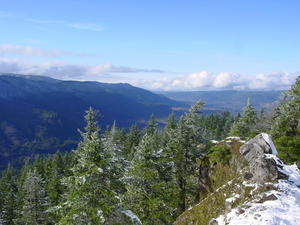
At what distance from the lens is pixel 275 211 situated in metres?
13.6

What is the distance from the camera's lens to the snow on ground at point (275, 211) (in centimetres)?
1294

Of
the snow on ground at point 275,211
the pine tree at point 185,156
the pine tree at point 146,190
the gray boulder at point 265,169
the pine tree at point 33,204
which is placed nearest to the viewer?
the snow on ground at point 275,211

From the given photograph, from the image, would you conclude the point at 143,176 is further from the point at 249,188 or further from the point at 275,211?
the point at 275,211

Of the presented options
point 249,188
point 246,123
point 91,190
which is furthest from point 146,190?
point 246,123

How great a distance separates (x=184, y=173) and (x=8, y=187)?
43565 mm

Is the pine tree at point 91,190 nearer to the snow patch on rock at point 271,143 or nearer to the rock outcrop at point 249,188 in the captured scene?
the rock outcrop at point 249,188

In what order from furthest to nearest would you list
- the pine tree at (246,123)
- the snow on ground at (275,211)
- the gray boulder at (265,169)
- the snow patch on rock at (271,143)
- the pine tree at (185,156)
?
the pine tree at (246,123) → the pine tree at (185,156) → the snow patch on rock at (271,143) → the gray boulder at (265,169) → the snow on ground at (275,211)

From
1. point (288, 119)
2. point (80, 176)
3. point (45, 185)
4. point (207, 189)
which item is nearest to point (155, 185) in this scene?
point (207, 189)

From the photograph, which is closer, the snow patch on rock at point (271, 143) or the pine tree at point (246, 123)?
the snow patch on rock at point (271, 143)

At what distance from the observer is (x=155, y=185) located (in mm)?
23031

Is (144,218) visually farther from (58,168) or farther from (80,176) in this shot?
(58,168)

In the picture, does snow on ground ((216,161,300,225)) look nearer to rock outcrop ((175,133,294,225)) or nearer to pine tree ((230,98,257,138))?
rock outcrop ((175,133,294,225))

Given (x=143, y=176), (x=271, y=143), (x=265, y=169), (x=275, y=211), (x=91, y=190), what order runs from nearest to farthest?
1. (x=275, y=211)
2. (x=265, y=169)
3. (x=91, y=190)
4. (x=271, y=143)
5. (x=143, y=176)

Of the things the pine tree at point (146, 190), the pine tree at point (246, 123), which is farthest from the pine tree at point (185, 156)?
the pine tree at point (246, 123)
